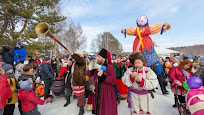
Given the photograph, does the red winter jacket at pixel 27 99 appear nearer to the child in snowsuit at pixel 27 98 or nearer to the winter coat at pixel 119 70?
the child in snowsuit at pixel 27 98

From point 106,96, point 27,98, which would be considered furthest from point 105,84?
point 27,98

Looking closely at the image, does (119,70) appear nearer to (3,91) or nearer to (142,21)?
(142,21)

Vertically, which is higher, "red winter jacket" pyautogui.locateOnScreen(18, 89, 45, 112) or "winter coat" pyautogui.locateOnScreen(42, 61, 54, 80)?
"winter coat" pyautogui.locateOnScreen(42, 61, 54, 80)

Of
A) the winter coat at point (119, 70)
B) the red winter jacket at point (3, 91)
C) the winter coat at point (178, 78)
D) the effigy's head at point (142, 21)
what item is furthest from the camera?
the winter coat at point (119, 70)

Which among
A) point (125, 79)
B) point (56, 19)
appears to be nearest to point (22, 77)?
point (125, 79)

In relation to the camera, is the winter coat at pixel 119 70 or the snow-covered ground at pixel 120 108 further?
the winter coat at pixel 119 70

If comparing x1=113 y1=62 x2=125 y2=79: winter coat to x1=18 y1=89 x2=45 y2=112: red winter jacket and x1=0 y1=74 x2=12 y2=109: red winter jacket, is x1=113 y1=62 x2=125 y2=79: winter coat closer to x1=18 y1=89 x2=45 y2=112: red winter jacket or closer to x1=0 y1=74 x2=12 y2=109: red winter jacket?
x1=18 y1=89 x2=45 y2=112: red winter jacket

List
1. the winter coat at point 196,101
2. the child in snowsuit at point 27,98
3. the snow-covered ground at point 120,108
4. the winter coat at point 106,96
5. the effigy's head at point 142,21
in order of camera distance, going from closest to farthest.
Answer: the winter coat at point 196,101 < the child in snowsuit at point 27,98 < the winter coat at point 106,96 < the snow-covered ground at point 120,108 < the effigy's head at point 142,21

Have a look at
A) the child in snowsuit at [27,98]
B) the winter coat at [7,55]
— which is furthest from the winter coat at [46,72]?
the winter coat at [7,55]

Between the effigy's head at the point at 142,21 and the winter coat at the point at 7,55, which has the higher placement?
the effigy's head at the point at 142,21

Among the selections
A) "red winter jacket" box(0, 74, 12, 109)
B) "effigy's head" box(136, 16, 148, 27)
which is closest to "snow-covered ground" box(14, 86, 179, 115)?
"red winter jacket" box(0, 74, 12, 109)

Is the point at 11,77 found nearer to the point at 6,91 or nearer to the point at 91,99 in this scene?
the point at 6,91

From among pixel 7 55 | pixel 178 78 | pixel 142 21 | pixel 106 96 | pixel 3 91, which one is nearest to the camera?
pixel 3 91

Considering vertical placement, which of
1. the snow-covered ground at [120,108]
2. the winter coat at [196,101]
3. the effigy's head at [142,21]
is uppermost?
the effigy's head at [142,21]
